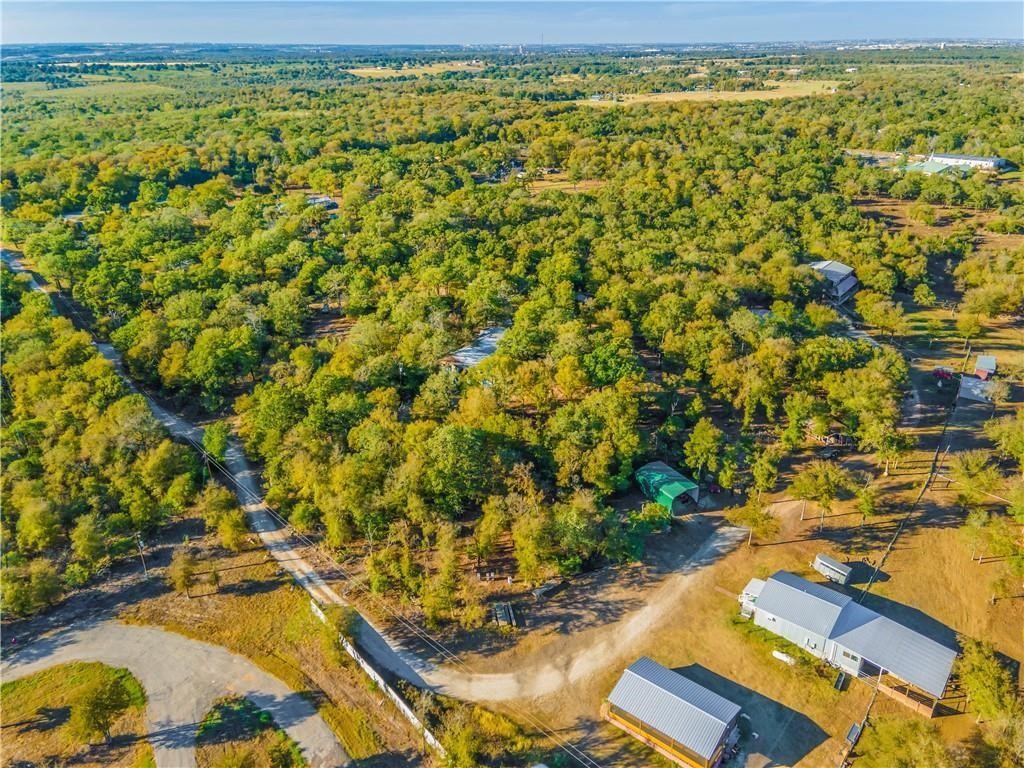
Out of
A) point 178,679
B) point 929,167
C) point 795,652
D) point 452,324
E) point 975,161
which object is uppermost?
point 975,161

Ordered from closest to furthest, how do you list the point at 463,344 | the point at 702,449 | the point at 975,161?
the point at 702,449, the point at 463,344, the point at 975,161

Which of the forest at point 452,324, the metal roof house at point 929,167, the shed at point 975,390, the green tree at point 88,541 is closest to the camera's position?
the green tree at point 88,541

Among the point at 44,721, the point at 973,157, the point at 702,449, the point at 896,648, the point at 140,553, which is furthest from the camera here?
the point at 973,157

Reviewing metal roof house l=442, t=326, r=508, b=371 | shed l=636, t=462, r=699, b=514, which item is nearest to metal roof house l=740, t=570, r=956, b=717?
shed l=636, t=462, r=699, b=514

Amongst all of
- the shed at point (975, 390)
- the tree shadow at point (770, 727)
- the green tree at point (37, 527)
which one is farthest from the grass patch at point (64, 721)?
the shed at point (975, 390)

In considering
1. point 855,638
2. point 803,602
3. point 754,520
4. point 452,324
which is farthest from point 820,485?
point 452,324

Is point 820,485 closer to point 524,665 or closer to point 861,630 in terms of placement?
point 861,630

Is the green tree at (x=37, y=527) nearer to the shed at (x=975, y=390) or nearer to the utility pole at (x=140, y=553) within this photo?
the utility pole at (x=140, y=553)
